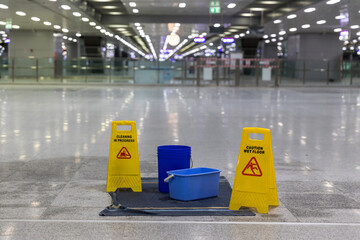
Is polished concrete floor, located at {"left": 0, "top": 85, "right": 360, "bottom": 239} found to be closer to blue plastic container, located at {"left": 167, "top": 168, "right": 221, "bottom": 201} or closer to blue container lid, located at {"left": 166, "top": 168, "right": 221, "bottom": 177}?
blue plastic container, located at {"left": 167, "top": 168, "right": 221, "bottom": 201}

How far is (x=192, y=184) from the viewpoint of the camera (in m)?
5.80

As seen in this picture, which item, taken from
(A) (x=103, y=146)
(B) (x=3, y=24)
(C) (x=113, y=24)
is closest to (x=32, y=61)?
(B) (x=3, y=24)

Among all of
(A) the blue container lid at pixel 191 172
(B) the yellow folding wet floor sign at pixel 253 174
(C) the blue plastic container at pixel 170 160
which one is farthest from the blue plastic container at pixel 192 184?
(B) the yellow folding wet floor sign at pixel 253 174

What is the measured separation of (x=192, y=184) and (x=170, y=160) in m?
0.49

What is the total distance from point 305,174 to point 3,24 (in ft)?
114

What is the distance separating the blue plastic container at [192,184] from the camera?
5766mm

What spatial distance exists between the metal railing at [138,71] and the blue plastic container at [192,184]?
31.1 m

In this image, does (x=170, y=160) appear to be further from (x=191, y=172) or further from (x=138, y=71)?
(x=138, y=71)

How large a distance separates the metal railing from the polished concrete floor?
21962 mm

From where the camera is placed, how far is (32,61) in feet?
134

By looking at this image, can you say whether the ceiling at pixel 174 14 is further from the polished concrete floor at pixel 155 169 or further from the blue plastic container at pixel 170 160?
the blue plastic container at pixel 170 160

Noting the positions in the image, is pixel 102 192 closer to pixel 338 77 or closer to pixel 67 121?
pixel 67 121

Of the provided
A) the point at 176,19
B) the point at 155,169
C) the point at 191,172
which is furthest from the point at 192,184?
the point at 176,19

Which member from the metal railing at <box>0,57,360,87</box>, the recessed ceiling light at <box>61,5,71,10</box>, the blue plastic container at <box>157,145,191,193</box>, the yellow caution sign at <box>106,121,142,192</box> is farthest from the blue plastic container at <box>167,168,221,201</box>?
the metal railing at <box>0,57,360,87</box>
